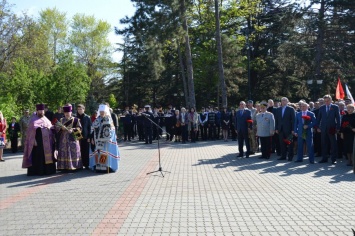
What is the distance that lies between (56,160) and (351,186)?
8081 millimetres

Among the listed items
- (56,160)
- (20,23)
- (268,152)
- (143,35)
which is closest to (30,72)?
(20,23)

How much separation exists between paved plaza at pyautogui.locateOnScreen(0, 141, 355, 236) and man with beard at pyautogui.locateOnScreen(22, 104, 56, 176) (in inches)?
18.2

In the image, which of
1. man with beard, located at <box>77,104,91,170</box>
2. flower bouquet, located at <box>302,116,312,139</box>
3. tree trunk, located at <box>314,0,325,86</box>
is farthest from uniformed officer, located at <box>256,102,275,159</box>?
tree trunk, located at <box>314,0,325,86</box>

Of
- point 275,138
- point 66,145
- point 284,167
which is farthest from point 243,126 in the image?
point 66,145

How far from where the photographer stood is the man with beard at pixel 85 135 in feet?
39.6

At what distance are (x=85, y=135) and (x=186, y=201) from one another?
5.57 metres

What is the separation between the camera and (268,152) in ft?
44.3

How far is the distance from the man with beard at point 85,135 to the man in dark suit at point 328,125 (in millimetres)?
7479

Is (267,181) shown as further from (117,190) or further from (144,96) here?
(144,96)

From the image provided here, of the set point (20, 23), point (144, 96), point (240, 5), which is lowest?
point (144, 96)

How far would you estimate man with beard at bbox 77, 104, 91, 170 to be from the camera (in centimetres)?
1206

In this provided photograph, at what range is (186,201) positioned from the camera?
7.48 metres

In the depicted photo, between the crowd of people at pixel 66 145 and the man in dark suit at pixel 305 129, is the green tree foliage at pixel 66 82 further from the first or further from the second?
the man in dark suit at pixel 305 129

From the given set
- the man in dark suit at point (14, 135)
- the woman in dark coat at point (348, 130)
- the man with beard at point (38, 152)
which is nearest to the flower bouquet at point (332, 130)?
the woman in dark coat at point (348, 130)
